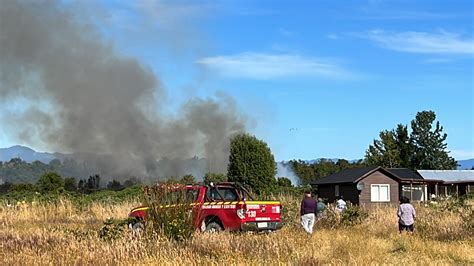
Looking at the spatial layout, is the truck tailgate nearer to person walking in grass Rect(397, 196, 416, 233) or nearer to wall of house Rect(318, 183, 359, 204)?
person walking in grass Rect(397, 196, 416, 233)

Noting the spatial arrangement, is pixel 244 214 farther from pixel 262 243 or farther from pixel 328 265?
pixel 328 265

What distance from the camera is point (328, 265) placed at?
10008mm

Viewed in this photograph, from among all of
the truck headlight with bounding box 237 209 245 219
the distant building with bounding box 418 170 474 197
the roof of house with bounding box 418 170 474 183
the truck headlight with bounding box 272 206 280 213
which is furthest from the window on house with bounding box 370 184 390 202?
the truck headlight with bounding box 237 209 245 219

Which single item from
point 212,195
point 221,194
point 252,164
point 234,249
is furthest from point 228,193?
point 252,164

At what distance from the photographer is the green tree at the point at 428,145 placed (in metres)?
86.8

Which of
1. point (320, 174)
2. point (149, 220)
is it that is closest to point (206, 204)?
point (149, 220)

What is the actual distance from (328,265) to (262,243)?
207 cm

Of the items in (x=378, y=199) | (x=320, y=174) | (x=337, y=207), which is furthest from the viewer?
(x=320, y=174)

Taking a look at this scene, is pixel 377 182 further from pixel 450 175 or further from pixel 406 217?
pixel 406 217

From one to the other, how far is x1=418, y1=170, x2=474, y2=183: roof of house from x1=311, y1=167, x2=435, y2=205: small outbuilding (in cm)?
1682

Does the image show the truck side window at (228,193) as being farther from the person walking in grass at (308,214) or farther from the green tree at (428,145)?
the green tree at (428,145)

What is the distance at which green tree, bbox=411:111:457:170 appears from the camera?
86812 mm

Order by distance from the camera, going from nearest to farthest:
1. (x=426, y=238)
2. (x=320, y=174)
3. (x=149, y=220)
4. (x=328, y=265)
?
(x=328, y=265) < (x=149, y=220) < (x=426, y=238) < (x=320, y=174)

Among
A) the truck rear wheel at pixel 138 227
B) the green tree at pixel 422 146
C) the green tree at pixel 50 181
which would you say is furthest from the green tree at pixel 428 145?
the truck rear wheel at pixel 138 227
